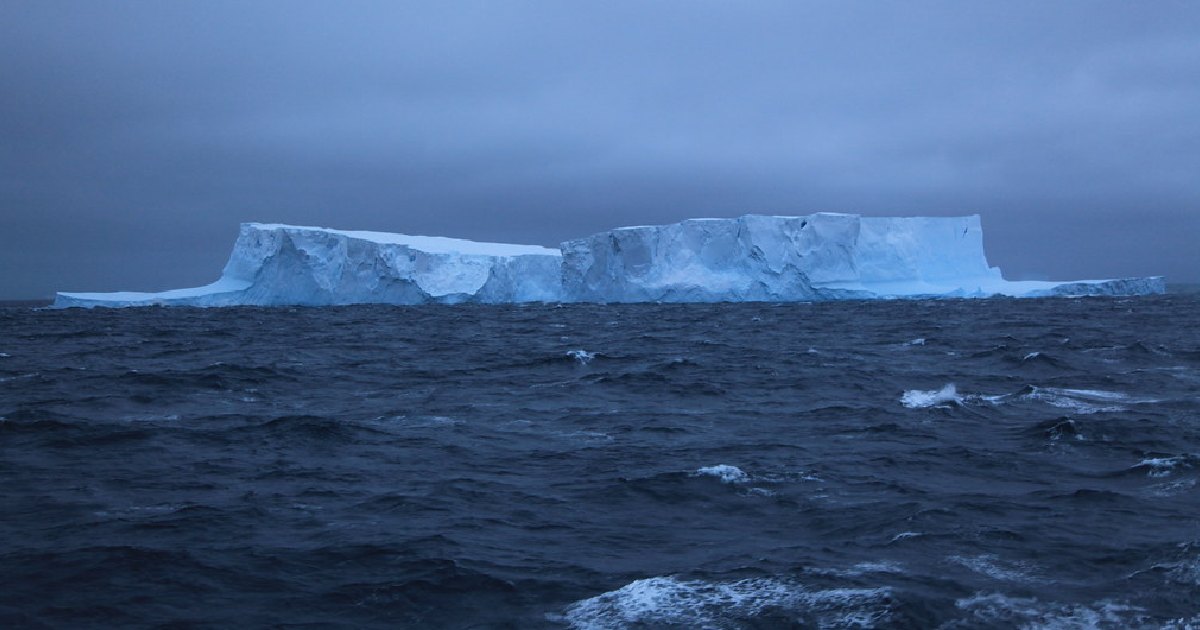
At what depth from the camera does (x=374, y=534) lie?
6.17m

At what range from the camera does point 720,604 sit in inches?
193

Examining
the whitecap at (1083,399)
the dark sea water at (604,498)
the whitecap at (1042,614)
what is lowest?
the whitecap at (1042,614)

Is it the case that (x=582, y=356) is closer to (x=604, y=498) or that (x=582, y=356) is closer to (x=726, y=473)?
(x=726, y=473)

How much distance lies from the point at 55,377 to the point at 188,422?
6.00 meters

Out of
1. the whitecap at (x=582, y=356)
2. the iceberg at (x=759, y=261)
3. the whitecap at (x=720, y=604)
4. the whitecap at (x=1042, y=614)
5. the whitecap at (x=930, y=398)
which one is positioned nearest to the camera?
the whitecap at (x=1042, y=614)

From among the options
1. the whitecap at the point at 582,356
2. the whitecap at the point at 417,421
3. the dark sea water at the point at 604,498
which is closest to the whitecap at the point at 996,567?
the dark sea water at the point at 604,498

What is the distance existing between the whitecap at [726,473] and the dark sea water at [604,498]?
3cm

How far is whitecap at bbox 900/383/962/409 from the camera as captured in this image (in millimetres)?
11430

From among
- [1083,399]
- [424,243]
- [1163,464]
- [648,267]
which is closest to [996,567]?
[1163,464]

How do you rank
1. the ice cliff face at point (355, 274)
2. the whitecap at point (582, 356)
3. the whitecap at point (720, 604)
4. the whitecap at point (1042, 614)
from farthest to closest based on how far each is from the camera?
the ice cliff face at point (355, 274), the whitecap at point (582, 356), the whitecap at point (720, 604), the whitecap at point (1042, 614)

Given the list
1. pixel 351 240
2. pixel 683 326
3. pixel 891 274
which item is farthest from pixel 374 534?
pixel 891 274

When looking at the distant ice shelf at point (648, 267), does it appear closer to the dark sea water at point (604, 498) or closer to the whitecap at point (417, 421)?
the dark sea water at point (604, 498)

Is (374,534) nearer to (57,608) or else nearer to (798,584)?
(57,608)

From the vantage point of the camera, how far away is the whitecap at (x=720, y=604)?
4680mm
